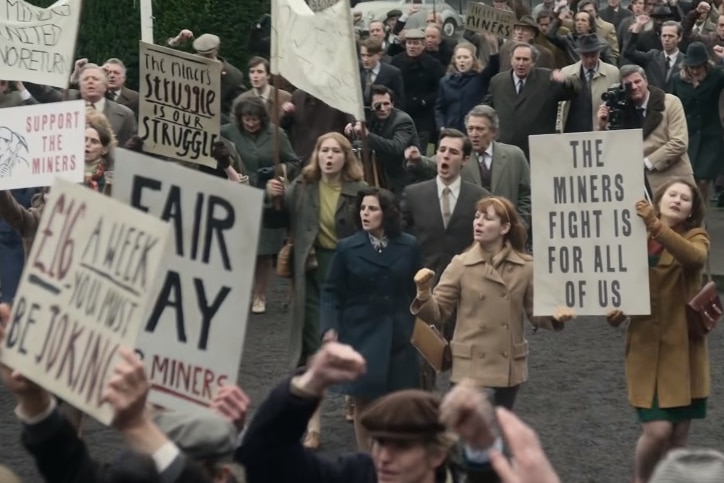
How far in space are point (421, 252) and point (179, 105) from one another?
222 centimetres

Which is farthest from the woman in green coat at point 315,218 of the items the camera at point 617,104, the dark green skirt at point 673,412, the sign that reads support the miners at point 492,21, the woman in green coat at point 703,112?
the sign that reads support the miners at point 492,21

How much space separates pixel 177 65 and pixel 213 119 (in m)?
0.45

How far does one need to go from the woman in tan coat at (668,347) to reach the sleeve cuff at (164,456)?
4318 millimetres

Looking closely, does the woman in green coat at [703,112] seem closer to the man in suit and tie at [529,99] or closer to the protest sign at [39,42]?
the man in suit and tie at [529,99]

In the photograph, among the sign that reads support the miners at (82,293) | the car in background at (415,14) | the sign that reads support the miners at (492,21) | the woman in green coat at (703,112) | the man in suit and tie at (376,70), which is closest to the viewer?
the sign that reads support the miners at (82,293)

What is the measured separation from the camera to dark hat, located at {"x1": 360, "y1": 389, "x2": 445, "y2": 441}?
483cm

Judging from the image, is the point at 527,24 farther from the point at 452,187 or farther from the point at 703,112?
the point at 452,187

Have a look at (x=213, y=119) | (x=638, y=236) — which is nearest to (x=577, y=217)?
(x=638, y=236)

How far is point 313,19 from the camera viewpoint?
36.0 ft

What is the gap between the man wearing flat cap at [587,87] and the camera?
51.2 feet

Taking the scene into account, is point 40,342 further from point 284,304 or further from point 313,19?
point 284,304

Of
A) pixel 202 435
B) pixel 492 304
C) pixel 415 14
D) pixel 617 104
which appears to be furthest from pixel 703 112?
pixel 202 435

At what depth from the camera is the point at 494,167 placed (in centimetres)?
1166

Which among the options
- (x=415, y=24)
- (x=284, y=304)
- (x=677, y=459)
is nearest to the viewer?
(x=677, y=459)
